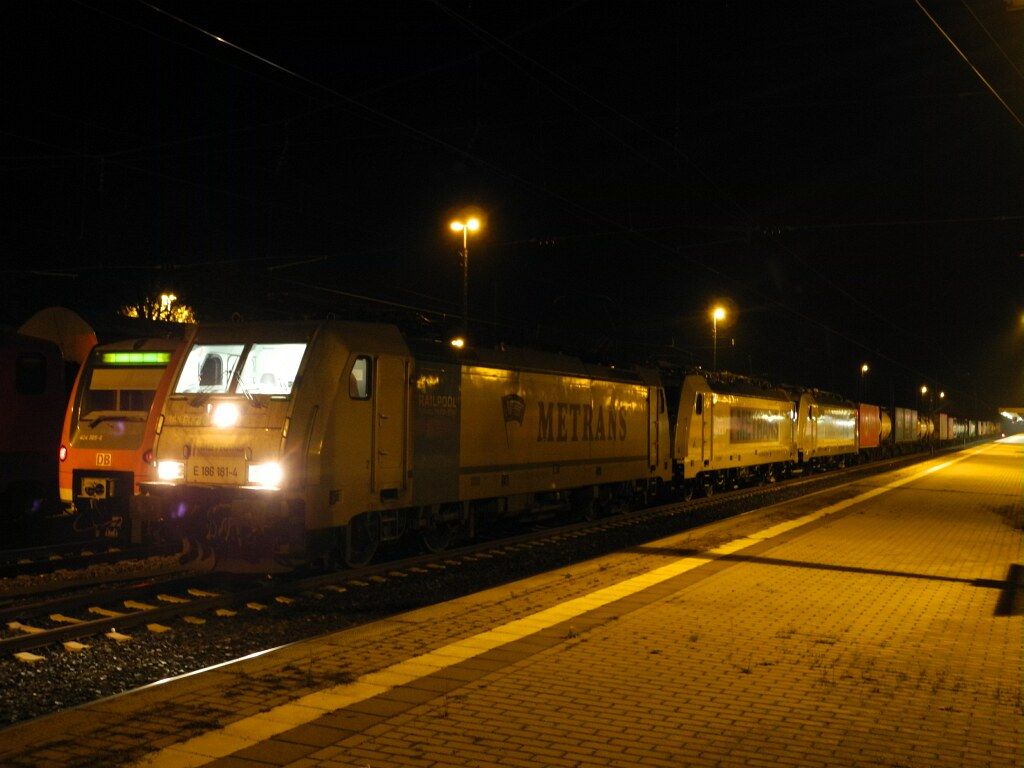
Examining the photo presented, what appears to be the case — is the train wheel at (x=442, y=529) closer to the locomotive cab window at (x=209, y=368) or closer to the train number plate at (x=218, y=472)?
the train number plate at (x=218, y=472)

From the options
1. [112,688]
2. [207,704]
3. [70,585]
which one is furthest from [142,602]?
[207,704]

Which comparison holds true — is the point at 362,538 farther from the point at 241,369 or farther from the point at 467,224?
the point at 467,224

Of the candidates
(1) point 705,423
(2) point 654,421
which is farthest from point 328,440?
(1) point 705,423

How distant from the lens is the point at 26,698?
7.14m

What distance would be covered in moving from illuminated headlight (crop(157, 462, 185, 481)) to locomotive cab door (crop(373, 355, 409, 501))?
223 cm

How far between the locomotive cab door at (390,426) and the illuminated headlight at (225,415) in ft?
5.37

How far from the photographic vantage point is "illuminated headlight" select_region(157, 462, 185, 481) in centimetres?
1177

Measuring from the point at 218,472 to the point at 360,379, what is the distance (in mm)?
1938

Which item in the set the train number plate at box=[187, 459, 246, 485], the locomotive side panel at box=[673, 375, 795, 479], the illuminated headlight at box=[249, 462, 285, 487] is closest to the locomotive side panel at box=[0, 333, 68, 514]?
the train number plate at box=[187, 459, 246, 485]

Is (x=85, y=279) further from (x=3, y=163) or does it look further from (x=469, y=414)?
(x=469, y=414)

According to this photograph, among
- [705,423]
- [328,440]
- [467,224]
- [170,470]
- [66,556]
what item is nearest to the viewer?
[328,440]

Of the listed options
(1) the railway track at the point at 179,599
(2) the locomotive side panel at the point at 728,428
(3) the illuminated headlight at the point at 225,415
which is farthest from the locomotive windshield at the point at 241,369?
(2) the locomotive side panel at the point at 728,428

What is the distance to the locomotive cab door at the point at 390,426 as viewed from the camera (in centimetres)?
1226

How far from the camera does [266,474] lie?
438 inches
